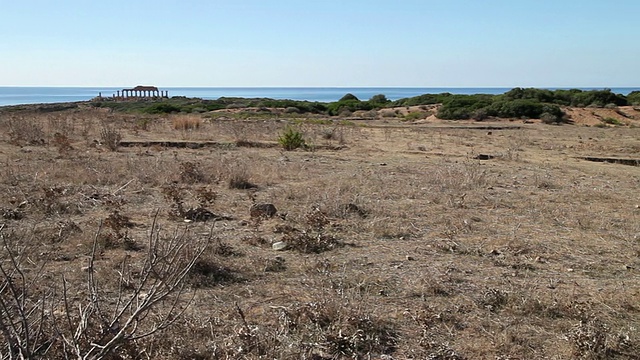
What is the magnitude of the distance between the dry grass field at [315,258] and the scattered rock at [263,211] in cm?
2

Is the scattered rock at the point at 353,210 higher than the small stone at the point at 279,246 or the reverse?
higher

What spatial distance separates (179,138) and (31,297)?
13.5 m

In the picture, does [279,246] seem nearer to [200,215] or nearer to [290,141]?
[200,215]

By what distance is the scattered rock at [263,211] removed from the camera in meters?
7.72

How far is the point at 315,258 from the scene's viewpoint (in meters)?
6.12

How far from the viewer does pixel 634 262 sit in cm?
620

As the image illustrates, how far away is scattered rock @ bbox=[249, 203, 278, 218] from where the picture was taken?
7719mm

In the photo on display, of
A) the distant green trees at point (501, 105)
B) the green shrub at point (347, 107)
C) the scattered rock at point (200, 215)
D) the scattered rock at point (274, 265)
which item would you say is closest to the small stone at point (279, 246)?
the scattered rock at point (274, 265)

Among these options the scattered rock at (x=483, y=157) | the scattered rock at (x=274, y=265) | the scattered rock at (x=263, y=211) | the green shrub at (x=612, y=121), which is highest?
the green shrub at (x=612, y=121)

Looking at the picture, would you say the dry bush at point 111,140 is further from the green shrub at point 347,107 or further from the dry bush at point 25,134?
the green shrub at point 347,107

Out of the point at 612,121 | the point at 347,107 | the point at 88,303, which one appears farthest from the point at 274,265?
the point at 347,107

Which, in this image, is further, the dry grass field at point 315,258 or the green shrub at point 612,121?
the green shrub at point 612,121

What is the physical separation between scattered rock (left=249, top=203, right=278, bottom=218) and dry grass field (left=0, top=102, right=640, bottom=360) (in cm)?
2

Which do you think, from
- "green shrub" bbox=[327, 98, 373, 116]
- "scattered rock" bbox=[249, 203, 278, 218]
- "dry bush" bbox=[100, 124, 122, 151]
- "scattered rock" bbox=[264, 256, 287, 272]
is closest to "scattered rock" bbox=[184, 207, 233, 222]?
"scattered rock" bbox=[249, 203, 278, 218]
